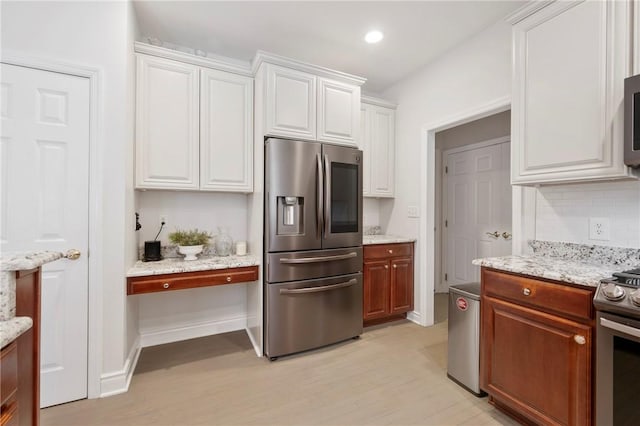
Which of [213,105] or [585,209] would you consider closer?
[585,209]

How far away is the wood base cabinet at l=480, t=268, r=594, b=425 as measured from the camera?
1.40 meters

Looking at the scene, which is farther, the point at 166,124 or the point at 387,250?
the point at 387,250

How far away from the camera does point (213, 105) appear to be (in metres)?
2.60

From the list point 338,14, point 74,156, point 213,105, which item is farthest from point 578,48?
point 74,156

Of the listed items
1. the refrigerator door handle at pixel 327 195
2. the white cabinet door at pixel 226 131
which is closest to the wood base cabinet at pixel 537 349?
the refrigerator door handle at pixel 327 195

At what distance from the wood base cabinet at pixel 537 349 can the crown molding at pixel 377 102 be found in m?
2.31

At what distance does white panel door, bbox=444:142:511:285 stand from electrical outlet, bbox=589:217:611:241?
1.81m

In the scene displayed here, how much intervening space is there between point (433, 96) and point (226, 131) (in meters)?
2.14

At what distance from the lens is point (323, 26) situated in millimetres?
2553

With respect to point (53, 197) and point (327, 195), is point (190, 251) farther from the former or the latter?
point (327, 195)

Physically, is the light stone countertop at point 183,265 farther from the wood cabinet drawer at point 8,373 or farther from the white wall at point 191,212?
the wood cabinet drawer at point 8,373

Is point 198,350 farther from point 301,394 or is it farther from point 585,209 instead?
point 585,209

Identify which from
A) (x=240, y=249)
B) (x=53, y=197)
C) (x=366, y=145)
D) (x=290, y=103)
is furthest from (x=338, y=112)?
(x=53, y=197)

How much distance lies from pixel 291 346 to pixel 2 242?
205cm
